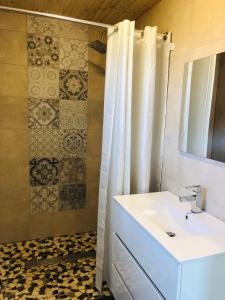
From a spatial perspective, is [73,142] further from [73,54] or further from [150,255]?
[150,255]

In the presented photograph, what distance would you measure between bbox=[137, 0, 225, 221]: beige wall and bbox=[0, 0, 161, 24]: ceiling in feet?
0.50

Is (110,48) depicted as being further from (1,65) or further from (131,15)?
(1,65)

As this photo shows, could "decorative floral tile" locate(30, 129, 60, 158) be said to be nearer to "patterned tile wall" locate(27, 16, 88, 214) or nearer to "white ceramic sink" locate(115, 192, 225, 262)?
"patterned tile wall" locate(27, 16, 88, 214)

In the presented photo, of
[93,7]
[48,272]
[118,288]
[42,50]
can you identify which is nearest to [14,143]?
[42,50]

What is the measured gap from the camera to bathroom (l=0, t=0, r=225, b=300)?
140 centimetres

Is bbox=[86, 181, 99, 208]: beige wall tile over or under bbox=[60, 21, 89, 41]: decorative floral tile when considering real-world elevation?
under

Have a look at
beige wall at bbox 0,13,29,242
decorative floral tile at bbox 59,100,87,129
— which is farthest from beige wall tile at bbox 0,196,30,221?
decorative floral tile at bbox 59,100,87,129

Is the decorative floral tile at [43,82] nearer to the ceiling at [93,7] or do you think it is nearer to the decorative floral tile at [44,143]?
the decorative floral tile at [44,143]

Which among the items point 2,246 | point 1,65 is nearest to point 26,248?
point 2,246

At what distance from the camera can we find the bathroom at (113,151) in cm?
140

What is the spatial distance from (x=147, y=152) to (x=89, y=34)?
143 cm

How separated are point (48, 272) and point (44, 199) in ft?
2.42

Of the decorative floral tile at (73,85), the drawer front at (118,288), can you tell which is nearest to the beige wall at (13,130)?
the decorative floral tile at (73,85)

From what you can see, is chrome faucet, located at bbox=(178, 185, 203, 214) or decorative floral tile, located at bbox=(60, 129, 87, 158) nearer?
chrome faucet, located at bbox=(178, 185, 203, 214)
